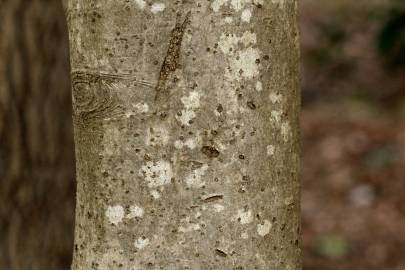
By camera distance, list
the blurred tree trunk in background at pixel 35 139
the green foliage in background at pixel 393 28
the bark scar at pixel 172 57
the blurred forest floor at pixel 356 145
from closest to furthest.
→ the bark scar at pixel 172 57 < the blurred tree trunk in background at pixel 35 139 < the blurred forest floor at pixel 356 145 < the green foliage in background at pixel 393 28

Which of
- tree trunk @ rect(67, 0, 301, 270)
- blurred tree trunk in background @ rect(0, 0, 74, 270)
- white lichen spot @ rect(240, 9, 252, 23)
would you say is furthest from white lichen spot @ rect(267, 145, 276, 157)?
blurred tree trunk in background @ rect(0, 0, 74, 270)

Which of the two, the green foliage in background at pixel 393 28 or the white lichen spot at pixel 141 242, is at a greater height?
the green foliage in background at pixel 393 28

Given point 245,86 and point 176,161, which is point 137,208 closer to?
point 176,161

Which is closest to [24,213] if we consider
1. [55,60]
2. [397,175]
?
[55,60]

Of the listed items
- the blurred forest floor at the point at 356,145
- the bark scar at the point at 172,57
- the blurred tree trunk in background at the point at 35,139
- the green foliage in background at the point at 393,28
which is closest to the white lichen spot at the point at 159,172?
the bark scar at the point at 172,57

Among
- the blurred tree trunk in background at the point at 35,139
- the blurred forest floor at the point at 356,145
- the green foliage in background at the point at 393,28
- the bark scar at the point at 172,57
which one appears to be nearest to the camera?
the bark scar at the point at 172,57

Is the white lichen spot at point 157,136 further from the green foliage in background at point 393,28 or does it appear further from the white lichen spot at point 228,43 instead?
the green foliage in background at point 393,28

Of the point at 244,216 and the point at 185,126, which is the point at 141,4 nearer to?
the point at 185,126
